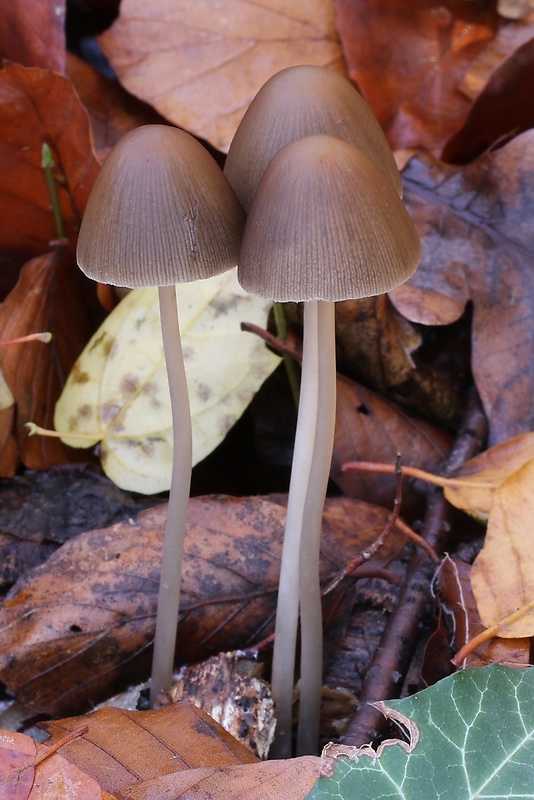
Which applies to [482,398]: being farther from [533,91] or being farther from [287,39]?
[287,39]

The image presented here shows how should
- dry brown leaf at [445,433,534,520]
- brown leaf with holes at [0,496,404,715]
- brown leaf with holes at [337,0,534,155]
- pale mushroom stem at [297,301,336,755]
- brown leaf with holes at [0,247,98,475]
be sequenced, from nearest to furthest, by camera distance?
pale mushroom stem at [297,301,336,755], brown leaf with holes at [0,496,404,715], dry brown leaf at [445,433,534,520], brown leaf with holes at [0,247,98,475], brown leaf with holes at [337,0,534,155]

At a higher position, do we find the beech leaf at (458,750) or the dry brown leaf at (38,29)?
the dry brown leaf at (38,29)

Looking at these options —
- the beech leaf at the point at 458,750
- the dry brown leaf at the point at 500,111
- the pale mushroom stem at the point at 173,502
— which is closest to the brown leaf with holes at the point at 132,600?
the pale mushroom stem at the point at 173,502

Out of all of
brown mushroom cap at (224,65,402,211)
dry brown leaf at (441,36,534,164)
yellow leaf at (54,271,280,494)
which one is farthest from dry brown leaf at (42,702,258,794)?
dry brown leaf at (441,36,534,164)

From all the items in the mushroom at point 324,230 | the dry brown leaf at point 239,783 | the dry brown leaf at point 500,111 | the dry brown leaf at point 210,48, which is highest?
the mushroom at point 324,230

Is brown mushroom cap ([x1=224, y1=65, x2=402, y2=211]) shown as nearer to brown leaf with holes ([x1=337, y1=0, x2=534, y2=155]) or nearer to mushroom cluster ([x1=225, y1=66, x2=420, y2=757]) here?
mushroom cluster ([x1=225, y1=66, x2=420, y2=757])

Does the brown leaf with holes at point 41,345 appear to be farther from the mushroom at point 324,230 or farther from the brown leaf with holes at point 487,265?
the mushroom at point 324,230

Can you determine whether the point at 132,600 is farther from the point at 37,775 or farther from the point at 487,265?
the point at 487,265
